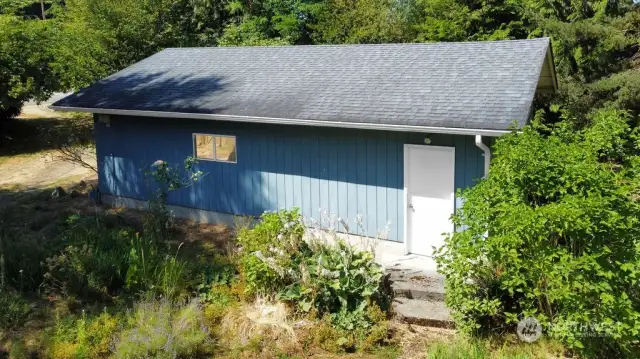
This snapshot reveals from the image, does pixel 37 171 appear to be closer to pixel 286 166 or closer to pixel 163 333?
pixel 286 166

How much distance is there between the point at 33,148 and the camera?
20484 mm

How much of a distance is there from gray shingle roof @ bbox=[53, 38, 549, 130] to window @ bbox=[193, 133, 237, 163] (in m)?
0.69

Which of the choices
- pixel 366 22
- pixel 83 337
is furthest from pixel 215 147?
pixel 366 22

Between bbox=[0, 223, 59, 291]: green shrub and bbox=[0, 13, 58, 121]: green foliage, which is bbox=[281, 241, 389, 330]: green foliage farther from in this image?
bbox=[0, 13, 58, 121]: green foliage

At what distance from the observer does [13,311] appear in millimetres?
6934

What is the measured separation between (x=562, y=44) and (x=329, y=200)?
31.5 ft

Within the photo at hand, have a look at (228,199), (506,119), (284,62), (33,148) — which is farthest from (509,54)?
(33,148)

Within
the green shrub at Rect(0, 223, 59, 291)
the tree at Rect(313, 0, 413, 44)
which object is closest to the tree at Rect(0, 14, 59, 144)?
the green shrub at Rect(0, 223, 59, 291)

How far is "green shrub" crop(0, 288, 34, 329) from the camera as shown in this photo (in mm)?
6852

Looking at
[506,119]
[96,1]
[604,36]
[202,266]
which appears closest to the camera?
[506,119]

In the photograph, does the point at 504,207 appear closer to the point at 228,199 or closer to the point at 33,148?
the point at 228,199

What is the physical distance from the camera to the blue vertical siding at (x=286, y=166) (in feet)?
30.5

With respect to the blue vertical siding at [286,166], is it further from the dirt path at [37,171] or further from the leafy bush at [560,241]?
the dirt path at [37,171]
